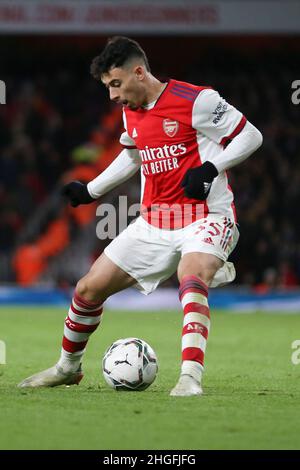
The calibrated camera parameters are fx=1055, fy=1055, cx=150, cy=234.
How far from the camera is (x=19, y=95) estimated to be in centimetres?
2028

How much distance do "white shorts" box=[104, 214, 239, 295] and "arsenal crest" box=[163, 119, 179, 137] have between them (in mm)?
510

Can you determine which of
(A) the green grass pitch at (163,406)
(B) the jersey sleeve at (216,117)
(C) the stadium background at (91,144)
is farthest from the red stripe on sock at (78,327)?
(C) the stadium background at (91,144)

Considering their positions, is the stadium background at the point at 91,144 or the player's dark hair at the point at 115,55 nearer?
the player's dark hair at the point at 115,55

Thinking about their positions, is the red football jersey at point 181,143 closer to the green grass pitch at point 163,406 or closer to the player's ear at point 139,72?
the player's ear at point 139,72

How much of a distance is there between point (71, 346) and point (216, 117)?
154 centimetres

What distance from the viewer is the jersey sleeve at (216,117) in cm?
572

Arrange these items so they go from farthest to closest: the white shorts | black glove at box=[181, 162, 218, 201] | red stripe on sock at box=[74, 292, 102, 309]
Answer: red stripe on sock at box=[74, 292, 102, 309], the white shorts, black glove at box=[181, 162, 218, 201]

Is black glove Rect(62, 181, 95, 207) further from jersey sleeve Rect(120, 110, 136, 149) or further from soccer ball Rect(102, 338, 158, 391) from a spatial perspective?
soccer ball Rect(102, 338, 158, 391)

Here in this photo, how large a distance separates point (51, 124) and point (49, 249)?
3.31m

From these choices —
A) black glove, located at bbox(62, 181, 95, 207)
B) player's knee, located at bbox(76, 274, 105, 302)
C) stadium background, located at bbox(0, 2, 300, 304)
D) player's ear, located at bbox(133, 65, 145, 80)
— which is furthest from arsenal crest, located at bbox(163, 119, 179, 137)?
stadium background, located at bbox(0, 2, 300, 304)

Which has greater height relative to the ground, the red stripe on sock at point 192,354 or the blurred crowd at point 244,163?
the blurred crowd at point 244,163

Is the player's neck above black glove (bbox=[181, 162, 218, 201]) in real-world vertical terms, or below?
above

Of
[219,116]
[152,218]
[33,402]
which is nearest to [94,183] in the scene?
[152,218]

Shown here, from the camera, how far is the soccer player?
568cm
